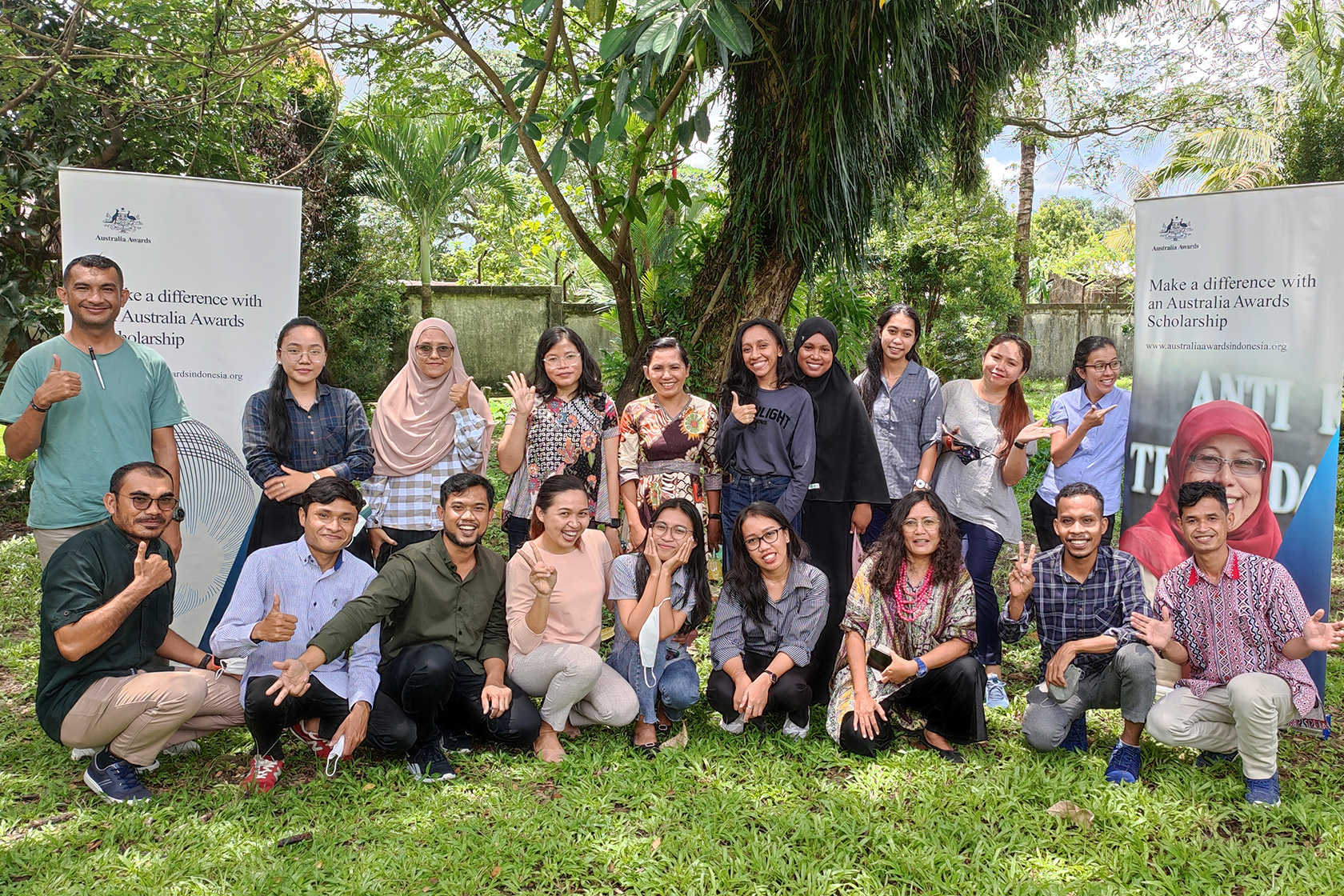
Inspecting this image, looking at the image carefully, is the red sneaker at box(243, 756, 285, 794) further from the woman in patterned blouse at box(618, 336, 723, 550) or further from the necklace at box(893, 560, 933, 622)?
the necklace at box(893, 560, 933, 622)

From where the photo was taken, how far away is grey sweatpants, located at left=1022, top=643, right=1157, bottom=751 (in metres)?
3.09

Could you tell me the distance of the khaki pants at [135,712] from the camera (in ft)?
9.38

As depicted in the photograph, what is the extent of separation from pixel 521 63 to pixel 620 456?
1709 mm

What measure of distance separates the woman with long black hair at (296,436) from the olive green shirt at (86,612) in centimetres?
52

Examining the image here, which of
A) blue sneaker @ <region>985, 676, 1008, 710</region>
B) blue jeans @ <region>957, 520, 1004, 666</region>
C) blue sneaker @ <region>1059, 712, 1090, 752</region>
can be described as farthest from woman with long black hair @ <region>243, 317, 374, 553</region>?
blue sneaker @ <region>1059, 712, 1090, 752</region>

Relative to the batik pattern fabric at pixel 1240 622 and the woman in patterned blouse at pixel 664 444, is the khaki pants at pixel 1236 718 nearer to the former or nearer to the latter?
the batik pattern fabric at pixel 1240 622

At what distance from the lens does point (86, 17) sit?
5.00 meters

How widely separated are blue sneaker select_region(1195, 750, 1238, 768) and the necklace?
1023 millimetres

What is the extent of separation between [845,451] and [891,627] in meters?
0.79

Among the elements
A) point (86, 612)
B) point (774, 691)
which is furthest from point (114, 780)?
point (774, 691)

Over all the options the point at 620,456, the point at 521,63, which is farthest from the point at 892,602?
the point at 521,63

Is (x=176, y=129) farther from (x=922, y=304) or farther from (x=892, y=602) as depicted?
(x=922, y=304)

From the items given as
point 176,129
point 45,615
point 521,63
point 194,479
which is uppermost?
point 176,129

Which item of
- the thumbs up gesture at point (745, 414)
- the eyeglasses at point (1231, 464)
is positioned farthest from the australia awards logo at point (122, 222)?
the eyeglasses at point (1231, 464)
